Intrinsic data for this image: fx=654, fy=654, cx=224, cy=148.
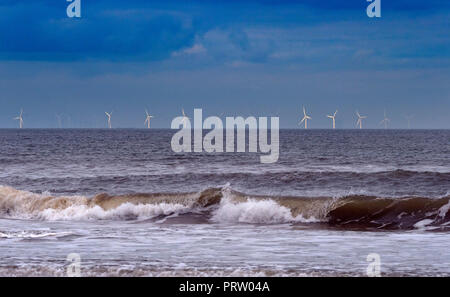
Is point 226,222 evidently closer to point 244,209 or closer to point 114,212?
point 244,209

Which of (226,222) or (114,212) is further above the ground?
(114,212)

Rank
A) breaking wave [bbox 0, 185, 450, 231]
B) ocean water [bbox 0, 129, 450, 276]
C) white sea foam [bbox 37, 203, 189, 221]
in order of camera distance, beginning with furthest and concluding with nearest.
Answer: white sea foam [bbox 37, 203, 189, 221]
breaking wave [bbox 0, 185, 450, 231]
ocean water [bbox 0, 129, 450, 276]

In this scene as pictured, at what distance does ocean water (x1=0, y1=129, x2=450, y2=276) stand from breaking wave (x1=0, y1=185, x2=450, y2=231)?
0.15 ft

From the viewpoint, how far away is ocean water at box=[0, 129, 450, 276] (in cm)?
1411

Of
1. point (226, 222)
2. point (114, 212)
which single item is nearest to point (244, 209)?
point (226, 222)

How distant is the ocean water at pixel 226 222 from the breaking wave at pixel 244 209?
45 millimetres

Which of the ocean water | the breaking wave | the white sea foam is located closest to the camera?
the ocean water

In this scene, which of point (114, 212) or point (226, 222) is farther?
point (114, 212)

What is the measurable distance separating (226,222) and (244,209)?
4.61 ft

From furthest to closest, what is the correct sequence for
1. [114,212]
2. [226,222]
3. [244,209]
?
1. [114,212]
2. [244,209]
3. [226,222]

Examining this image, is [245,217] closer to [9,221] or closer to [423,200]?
[423,200]

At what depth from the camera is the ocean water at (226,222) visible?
14109mm

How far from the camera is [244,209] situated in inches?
980
